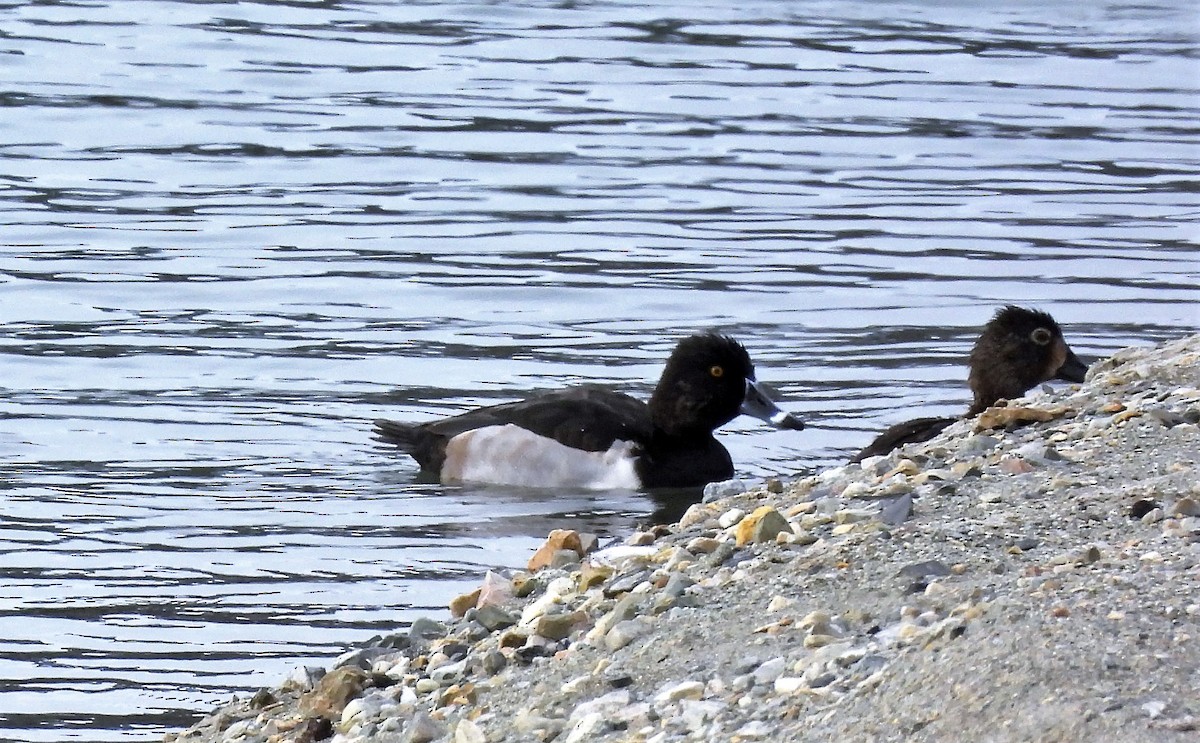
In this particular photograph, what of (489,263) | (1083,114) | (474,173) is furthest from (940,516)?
(1083,114)

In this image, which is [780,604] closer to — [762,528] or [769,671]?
[769,671]

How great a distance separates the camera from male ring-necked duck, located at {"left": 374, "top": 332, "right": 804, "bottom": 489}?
1088cm

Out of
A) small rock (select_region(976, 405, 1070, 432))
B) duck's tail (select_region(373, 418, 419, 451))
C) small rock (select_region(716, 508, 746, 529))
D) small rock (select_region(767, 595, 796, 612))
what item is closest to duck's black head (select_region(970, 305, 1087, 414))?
duck's tail (select_region(373, 418, 419, 451))

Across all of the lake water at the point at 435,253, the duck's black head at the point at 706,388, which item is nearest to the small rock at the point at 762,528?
the lake water at the point at 435,253

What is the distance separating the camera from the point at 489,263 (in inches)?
587

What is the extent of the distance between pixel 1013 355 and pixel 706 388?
1543 mm

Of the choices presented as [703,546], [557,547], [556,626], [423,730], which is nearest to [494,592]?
[557,547]

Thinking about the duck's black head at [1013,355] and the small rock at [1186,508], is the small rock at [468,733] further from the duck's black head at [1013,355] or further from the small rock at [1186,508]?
the duck's black head at [1013,355]

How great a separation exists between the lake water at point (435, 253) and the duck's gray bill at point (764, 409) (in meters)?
0.21

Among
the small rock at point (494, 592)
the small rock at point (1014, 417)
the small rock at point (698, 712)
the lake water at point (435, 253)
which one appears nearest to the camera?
the small rock at point (698, 712)

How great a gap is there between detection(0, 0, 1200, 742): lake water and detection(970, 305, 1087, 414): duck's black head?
75 cm

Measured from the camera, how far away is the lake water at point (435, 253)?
8.92 m

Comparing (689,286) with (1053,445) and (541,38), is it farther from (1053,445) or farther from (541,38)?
(541,38)

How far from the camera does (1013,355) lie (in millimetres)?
10836
